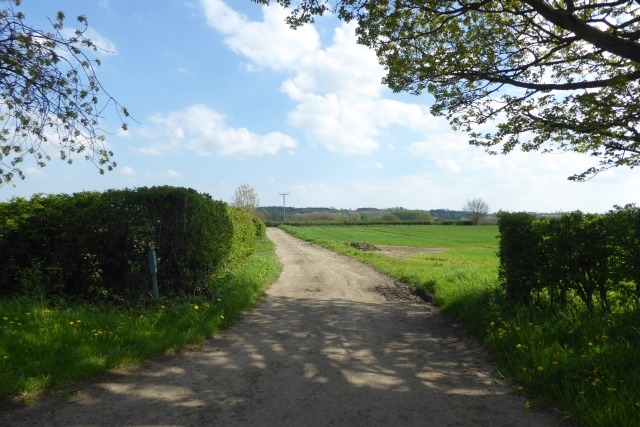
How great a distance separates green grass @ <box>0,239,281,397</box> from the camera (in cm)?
409

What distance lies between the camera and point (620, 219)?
5629 millimetres

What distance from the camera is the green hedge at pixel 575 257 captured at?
5598 mm

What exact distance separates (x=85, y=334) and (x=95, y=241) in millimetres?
2078

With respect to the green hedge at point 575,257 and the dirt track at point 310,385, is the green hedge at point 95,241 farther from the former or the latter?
the green hedge at point 575,257

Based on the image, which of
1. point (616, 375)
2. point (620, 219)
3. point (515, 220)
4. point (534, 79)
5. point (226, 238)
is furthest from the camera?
point (226, 238)

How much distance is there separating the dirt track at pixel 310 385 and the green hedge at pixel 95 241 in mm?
2113

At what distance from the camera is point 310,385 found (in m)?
4.15

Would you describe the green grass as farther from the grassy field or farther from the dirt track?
the grassy field

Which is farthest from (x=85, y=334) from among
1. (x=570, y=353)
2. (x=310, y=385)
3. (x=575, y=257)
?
(x=575, y=257)

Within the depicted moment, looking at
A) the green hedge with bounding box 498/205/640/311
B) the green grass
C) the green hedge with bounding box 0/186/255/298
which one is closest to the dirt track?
the green grass

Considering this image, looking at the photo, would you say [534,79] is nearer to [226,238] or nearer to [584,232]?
[584,232]

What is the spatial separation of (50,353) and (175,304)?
2445 mm

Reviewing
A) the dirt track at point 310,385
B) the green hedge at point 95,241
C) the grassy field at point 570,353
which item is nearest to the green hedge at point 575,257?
the grassy field at point 570,353

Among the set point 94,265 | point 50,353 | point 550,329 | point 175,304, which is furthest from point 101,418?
point 550,329
